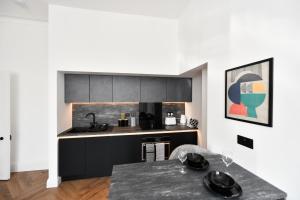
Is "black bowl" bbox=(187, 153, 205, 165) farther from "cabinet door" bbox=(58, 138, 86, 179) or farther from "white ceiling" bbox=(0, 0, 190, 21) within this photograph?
"white ceiling" bbox=(0, 0, 190, 21)

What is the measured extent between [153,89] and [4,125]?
2.86 m

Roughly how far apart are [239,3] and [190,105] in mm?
2278

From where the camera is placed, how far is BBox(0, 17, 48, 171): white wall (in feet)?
9.31

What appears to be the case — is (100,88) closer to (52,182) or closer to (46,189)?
(52,182)

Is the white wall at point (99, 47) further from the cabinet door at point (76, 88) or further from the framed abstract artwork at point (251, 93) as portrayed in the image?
the framed abstract artwork at point (251, 93)

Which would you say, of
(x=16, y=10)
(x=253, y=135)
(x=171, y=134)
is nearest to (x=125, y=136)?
(x=171, y=134)

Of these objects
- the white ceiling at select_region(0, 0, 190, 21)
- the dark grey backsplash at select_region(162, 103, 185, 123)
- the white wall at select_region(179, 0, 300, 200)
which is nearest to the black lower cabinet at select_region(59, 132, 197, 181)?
the dark grey backsplash at select_region(162, 103, 185, 123)

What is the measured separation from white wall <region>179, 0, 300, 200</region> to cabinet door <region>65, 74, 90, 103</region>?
7.35ft

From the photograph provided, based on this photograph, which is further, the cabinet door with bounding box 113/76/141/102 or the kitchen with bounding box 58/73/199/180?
the cabinet door with bounding box 113/76/141/102

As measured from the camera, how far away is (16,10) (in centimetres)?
259

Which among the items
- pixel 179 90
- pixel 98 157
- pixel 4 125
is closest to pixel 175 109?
pixel 179 90

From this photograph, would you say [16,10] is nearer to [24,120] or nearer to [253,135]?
[24,120]

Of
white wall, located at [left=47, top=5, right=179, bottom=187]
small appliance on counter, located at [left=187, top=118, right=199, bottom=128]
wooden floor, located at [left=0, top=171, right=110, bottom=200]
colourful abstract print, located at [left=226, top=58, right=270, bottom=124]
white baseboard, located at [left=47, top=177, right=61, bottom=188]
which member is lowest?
wooden floor, located at [left=0, top=171, right=110, bottom=200]

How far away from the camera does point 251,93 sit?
1.31m
